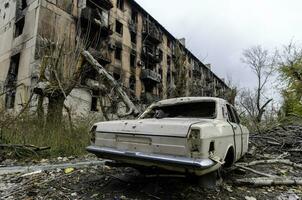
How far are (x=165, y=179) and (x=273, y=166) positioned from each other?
3534 mm

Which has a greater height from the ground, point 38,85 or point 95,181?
point 38,85

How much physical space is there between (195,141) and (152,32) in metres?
30.6

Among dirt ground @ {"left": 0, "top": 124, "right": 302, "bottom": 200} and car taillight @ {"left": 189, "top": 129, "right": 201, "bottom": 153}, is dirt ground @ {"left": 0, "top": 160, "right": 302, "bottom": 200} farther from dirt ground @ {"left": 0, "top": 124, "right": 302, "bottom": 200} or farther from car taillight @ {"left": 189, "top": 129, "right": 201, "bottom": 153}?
car taillight @ {"left": 189, "top": 129, "right": 201, "bottom": 153}

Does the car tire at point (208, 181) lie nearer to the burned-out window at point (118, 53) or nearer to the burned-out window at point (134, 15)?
the burned-out window at point (118, 53)

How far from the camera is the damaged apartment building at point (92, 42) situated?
62.3 feet

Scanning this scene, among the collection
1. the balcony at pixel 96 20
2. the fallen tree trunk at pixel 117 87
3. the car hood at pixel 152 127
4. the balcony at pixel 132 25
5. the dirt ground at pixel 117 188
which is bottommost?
the dirt ground at pixel 117 188

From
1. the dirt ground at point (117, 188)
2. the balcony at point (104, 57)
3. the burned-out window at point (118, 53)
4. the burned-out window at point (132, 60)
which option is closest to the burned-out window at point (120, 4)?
the burned-out window at point (118, 53)

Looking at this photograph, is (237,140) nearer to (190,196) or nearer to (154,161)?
(190,196)

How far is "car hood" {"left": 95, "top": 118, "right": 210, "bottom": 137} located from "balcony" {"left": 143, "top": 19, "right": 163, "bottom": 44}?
93.5 feet

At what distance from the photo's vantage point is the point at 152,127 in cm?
363

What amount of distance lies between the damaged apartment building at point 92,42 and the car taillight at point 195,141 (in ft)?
33.5

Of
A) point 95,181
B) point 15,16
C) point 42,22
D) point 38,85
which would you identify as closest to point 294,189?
point 95,181

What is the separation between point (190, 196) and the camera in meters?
3.86

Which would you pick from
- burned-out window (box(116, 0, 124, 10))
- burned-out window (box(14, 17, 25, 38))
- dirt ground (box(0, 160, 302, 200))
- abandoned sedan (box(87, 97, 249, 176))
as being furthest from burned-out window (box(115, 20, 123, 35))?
abandoned sedan (box(87, 97, 249, 176))
